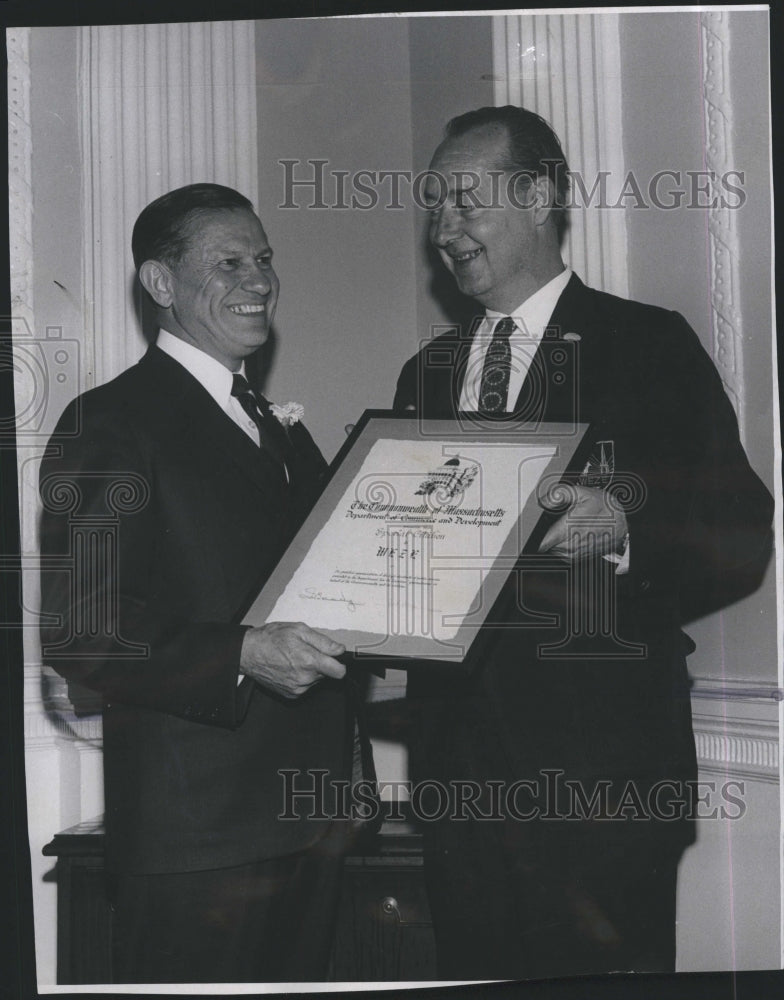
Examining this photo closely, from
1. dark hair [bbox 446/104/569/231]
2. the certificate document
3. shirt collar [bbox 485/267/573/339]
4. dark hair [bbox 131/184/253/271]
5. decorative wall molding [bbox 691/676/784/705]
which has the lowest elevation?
decorative wall molding [bbox 691/676/784/705]

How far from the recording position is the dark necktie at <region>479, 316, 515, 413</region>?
6.98ft

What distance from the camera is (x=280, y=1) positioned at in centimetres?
225

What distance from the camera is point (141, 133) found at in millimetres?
2221

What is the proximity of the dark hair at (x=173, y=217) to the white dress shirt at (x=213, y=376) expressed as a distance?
180 millimetres

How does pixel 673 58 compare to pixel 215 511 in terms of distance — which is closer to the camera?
pixel 215 511

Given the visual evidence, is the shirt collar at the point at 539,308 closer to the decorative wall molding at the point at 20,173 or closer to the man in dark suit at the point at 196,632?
the man in dark suit at the point at 196,632

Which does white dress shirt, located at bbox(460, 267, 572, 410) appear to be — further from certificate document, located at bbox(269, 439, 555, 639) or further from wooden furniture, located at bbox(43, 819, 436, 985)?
wooden furniture, located at bbox(43, 819, 436, 985)

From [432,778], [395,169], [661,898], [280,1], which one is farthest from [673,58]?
[661,898]

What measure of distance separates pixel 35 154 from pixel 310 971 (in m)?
1.74

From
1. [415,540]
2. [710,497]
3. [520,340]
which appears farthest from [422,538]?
[710,497]

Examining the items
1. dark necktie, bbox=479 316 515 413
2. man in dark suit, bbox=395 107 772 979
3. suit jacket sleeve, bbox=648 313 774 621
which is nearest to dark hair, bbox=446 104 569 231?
man in dark suit, bbox=395 107 772 979

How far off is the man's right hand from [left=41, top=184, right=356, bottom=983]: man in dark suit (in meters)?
0.01

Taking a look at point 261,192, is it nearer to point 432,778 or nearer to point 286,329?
point 286,329

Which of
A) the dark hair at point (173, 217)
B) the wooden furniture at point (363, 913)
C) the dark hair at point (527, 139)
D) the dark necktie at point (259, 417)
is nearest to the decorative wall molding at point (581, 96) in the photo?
the dark hair at point (527, 139)
